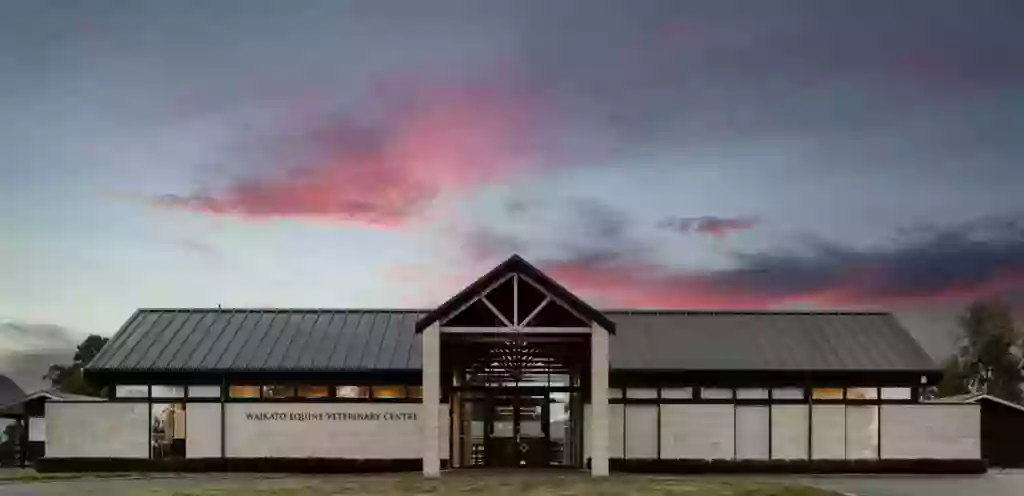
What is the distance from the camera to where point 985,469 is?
31609 millimetres

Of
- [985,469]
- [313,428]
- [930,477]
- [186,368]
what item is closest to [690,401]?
[930,477]

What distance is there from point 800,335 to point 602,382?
984cm

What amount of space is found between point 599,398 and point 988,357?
1439 inches

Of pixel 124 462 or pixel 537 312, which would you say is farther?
pixel 124 462

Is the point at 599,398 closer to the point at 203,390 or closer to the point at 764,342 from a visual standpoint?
the point at 764,342

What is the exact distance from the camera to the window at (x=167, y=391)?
3120 cm

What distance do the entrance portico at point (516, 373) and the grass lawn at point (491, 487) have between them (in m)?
1.44

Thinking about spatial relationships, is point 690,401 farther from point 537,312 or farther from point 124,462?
point 124,462

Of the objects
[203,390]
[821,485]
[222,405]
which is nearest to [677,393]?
[821,485]

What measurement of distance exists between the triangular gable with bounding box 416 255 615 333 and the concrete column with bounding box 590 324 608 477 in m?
0.34

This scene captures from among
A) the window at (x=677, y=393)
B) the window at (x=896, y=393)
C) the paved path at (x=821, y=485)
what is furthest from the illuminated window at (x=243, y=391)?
the window at (x=896, y=393)

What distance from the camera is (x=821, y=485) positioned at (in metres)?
26.2

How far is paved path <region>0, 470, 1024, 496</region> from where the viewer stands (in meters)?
24.3

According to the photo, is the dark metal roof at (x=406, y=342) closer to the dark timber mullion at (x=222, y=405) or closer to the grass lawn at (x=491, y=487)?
the dark timber mullion at (x=222, y=405)
